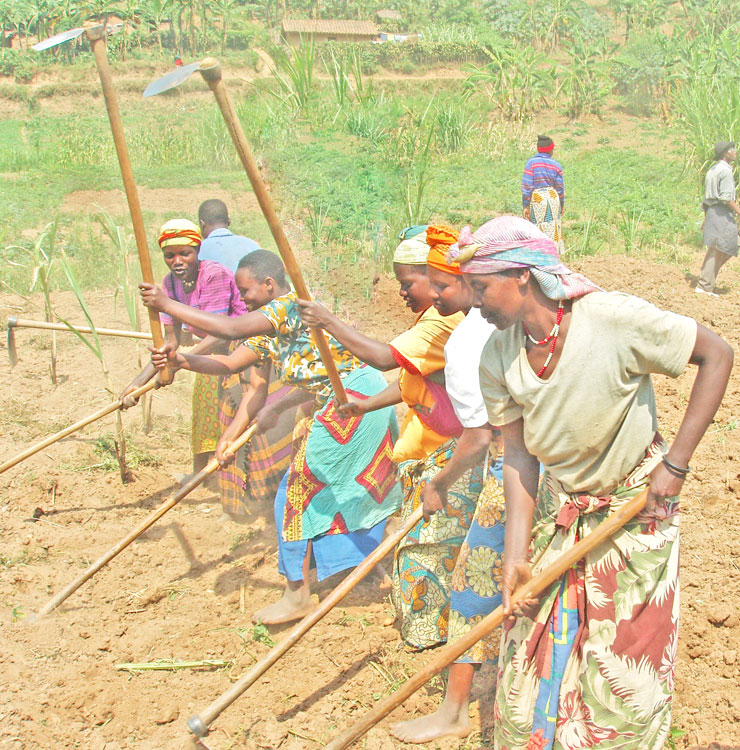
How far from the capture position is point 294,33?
1147 inches

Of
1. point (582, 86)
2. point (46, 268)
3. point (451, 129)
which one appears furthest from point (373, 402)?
point (582, 86)

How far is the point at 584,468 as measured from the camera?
224cm

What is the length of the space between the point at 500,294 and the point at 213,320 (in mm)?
1760

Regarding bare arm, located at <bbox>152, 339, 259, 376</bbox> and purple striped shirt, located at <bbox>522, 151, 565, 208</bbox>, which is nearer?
bare arm, located at <bbox>152, 339, 259, 376</bbox>

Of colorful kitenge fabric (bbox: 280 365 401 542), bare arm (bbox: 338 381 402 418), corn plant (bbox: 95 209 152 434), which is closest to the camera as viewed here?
bare arm (bbox: 338 381 402 418)

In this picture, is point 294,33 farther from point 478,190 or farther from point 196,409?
point 196,409

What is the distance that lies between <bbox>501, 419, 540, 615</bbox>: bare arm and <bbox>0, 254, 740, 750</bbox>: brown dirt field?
3.03 ft

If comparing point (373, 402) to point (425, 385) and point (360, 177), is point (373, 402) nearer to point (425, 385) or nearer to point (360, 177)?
point (425, 385)

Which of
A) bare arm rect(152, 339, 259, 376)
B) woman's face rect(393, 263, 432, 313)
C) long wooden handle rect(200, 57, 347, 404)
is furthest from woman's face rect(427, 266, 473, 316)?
bare arm rect(152, 339, 259, 376)

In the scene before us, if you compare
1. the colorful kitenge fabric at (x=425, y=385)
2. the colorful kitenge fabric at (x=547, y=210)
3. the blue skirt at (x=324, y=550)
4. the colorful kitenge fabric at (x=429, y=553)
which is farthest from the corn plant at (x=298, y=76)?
the colorful kitenge fabric at (x=429, y=553)

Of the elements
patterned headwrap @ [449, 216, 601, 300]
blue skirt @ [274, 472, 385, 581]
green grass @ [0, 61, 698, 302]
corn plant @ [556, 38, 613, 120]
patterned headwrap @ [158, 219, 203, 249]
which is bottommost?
blue skirt @ [274, 472, 385, 581]

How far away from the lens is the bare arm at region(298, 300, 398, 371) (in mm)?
3139

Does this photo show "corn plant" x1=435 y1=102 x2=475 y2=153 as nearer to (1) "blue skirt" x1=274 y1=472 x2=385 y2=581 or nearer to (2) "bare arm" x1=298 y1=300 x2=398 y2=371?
(1) "blue skirt" x1=274 y1=472 x2=385 y2=581

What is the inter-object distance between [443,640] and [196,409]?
215 centimetres
